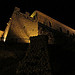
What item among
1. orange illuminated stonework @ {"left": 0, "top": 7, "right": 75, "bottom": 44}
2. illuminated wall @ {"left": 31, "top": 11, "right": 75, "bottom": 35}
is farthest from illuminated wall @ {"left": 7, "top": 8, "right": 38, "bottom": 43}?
illuminated wall @ {"left": 31, "top": 11, "right": 75, "bottom": 35}

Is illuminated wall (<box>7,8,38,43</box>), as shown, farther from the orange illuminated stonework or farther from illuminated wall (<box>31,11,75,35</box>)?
illuminated wall (<box>31,11,75,35</box>)

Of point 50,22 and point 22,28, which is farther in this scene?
point 50,22

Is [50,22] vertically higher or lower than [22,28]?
higher

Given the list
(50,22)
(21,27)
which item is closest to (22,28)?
(21,27)

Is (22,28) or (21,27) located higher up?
(21,27)

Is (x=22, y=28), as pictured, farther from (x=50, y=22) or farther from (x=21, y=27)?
(x=50, y=22)

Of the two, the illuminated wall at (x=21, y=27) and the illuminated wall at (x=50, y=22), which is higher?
the illuminated wall at (x=50, y=22)

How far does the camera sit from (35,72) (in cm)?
484

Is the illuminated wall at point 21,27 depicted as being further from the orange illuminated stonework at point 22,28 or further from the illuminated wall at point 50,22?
the illuminated wall at point 50,22

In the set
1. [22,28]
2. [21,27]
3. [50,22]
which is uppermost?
[50,22]

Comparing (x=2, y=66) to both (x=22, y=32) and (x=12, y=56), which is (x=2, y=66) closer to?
(x=12, y=56)

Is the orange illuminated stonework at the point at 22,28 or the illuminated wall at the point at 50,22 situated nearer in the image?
the orange illuminated stonework at the point at 22,28

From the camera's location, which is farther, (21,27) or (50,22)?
(50,22)

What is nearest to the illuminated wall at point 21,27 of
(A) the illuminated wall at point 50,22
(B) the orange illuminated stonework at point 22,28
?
(B) the orange illuminated stonework at point 22,28
